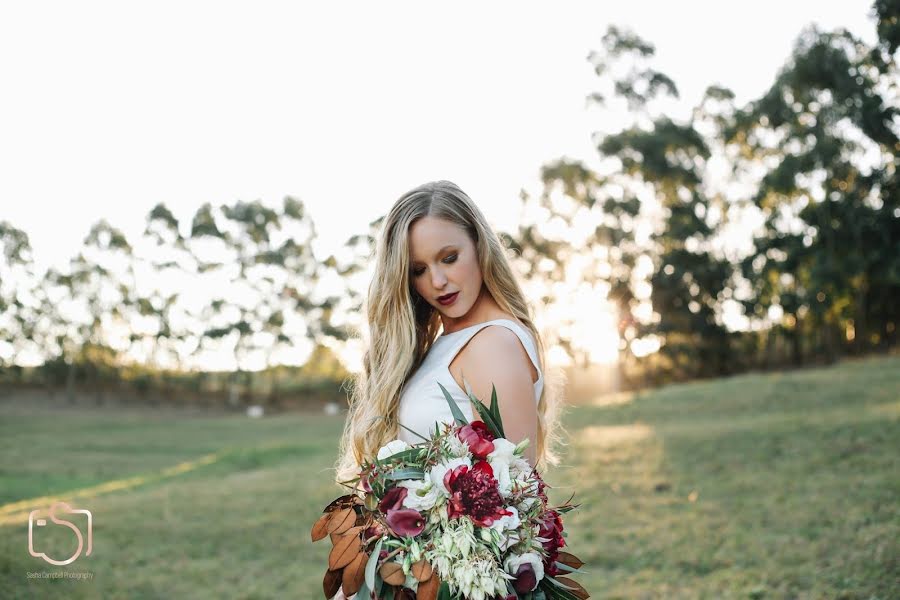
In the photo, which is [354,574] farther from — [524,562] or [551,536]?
[551,536]

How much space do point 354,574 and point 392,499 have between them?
0.24 m

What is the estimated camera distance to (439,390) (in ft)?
8.69

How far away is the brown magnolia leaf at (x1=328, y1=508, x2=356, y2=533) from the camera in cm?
230

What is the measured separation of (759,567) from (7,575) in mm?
6795

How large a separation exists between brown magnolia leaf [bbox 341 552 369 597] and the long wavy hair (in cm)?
52

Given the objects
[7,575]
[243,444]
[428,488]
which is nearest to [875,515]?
[428,488]

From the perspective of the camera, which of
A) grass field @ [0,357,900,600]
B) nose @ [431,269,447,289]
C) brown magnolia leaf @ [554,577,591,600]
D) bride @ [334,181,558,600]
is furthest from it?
grass field @ [0,357,900,600]

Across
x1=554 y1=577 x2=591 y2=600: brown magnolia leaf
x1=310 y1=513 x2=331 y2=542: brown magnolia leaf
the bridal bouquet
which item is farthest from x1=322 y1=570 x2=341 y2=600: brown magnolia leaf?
x1=554 y1=577 x2=591 y2=600: brown magnolia leaf

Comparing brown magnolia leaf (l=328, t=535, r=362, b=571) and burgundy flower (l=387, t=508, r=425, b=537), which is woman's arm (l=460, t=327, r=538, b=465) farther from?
brown magnolia leaf (l=328, t=535, r=362, b=571)

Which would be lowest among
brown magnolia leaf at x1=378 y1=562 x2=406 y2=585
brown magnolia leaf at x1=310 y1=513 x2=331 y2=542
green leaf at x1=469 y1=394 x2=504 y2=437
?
brown magnolia leaf at x1=378 y1=562 x2=406 y2=585

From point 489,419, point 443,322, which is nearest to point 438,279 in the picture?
point 443,322

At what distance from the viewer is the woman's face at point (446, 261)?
2777 millimetres

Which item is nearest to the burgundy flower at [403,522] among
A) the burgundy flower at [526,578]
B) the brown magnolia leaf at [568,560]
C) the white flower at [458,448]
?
the white flower at [458,448]

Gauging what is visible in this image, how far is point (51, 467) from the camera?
19734 mm
